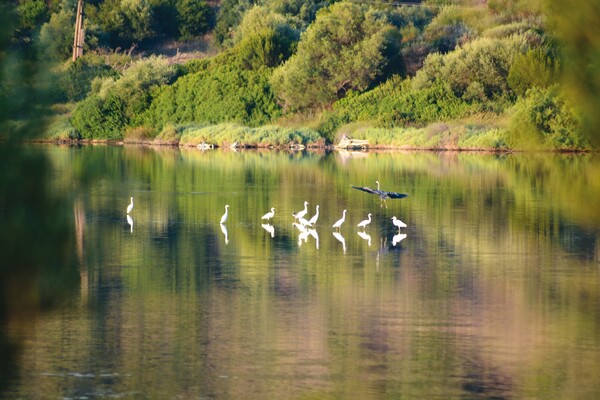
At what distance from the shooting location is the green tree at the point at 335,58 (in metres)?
63.1

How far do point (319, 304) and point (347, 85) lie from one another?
49713mm

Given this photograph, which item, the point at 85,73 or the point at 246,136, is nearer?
the point at 246,136

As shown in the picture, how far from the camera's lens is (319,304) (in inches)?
610

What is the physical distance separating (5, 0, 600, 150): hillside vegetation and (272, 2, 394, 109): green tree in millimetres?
59

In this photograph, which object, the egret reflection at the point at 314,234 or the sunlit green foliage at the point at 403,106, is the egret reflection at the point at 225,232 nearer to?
the egret reflection at the point at 314,234

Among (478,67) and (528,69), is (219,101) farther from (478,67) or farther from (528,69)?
(528,69)

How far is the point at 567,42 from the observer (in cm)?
982

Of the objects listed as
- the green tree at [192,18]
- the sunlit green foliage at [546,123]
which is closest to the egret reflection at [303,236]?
the sunlit green foliage at [546,123]

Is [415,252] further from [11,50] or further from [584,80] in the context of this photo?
[11,50]

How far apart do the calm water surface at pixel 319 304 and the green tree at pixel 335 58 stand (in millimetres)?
33800

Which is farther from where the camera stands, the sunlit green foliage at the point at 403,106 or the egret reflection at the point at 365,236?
the sunlit green foliage at the point at 403,106

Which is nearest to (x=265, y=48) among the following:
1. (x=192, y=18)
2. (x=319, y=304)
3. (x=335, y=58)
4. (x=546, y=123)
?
(x=335, y=58)

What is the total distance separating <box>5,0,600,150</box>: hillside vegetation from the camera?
184ft

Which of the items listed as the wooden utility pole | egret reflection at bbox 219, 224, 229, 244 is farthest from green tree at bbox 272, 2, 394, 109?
egret reflection at bbox 219, 224, 229, 244
